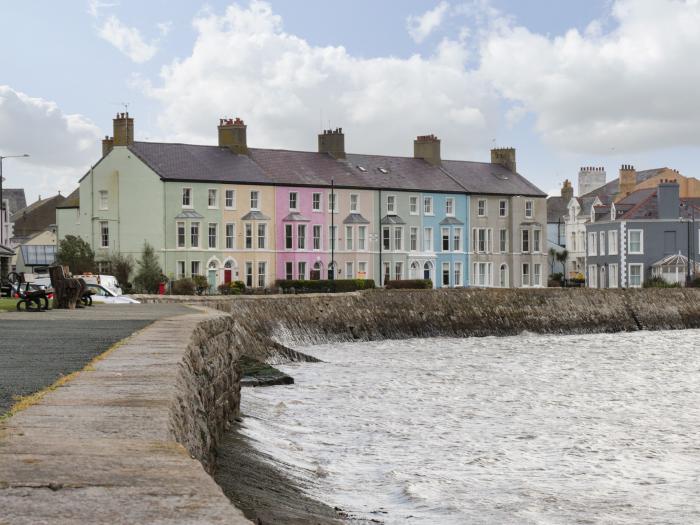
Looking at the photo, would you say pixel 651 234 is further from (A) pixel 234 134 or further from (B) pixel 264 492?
(B) pixel 264 492

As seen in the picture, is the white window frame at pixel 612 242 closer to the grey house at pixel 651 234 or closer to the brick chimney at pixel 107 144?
the grey house at pixel 651 234

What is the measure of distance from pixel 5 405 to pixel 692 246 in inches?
3338

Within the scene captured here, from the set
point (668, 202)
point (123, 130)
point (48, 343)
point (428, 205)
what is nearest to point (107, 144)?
point (123, 130)

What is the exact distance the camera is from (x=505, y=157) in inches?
3730

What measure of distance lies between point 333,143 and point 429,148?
29.4 ft

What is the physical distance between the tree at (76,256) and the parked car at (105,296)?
3149 centimetres

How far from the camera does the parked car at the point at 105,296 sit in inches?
1469

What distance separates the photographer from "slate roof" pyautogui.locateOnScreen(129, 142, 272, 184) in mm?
74688

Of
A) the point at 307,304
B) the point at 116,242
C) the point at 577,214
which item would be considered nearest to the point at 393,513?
the point at 307,304

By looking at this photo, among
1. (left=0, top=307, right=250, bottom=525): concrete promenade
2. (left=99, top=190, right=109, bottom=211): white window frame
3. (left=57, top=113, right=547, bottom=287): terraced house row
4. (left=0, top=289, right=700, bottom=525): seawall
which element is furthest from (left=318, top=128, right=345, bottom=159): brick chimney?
(left=0, top=307, right=250, bottom=525): concrete promenade

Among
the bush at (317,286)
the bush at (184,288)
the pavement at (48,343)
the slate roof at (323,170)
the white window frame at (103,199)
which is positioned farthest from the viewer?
the white window frame at (103,199)

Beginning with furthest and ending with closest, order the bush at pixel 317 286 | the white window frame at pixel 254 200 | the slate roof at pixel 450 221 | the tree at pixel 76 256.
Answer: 1. the slate roof at pixel 450 221
2. the white window frame at pixel 254 200
3. the tree at pixel 76 256
4. the bush at pixel 317 286

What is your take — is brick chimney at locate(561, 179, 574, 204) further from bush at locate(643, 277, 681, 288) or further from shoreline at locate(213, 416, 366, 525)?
shoreline at locate(213, 416, 366, 525)

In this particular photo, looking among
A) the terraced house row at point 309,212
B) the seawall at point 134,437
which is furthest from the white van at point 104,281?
the terraced house row at point 309,212
